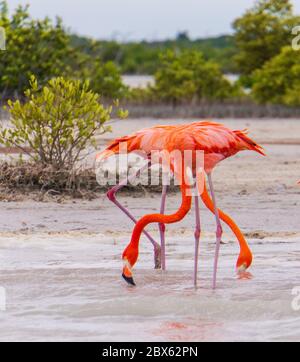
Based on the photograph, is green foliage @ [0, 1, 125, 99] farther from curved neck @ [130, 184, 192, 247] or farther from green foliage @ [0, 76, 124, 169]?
curved neck @ [130, 184, 192, 247]

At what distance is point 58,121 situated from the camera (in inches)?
420

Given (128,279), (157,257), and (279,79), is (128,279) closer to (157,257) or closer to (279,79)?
(157,257)

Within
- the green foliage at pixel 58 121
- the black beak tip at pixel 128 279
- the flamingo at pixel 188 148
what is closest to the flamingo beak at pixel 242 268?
the flamingo at pixel 188 148

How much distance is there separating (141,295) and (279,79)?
1354 cm

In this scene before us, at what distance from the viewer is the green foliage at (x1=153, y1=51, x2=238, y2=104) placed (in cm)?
2164

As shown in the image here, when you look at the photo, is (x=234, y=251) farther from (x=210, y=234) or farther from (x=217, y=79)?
(x=217, y=79)

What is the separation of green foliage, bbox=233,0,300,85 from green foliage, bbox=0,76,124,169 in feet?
39.0

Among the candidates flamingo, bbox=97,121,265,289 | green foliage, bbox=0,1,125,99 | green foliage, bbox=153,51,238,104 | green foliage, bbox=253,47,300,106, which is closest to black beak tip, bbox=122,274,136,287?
flamingo, bbox=97,121,265,289

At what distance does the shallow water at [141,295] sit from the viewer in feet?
22.0

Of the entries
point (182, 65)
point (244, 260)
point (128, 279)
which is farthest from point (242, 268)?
point (182, 65)

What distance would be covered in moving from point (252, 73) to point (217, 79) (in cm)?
75

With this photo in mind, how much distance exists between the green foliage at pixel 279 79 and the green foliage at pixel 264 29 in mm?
1422

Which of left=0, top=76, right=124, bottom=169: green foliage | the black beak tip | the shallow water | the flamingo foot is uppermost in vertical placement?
left=0, top=76, right=124, bottom=169: green foliage
